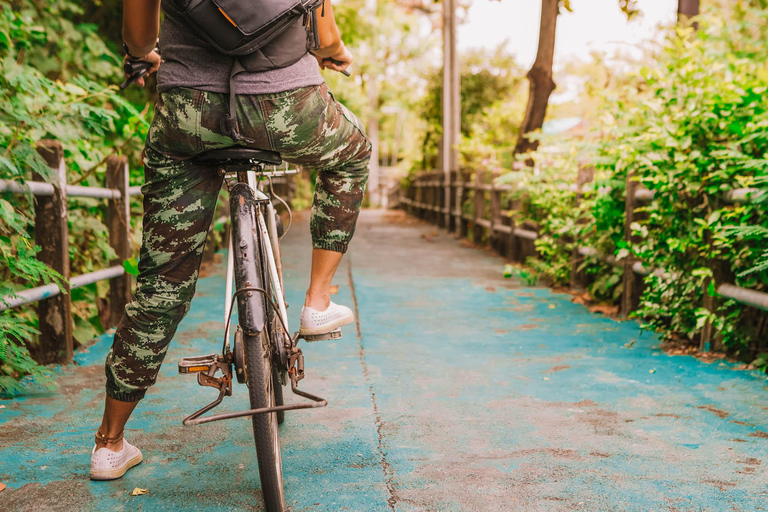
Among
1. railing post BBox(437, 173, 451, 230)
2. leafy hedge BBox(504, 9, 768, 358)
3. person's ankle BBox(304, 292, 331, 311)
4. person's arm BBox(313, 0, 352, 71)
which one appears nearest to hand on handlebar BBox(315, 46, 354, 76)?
person's arm BBox(313, 0, 352, 71)

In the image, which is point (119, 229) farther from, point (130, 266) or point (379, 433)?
point (379, 433)

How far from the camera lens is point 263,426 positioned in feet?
7.04

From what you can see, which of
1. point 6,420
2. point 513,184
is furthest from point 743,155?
point 513,184

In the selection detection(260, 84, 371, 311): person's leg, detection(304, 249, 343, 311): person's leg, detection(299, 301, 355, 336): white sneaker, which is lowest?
detection(299, 301, 355, 336): white sneaker

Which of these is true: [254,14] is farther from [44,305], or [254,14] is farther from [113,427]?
[44,305]

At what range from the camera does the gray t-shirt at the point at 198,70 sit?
2178 millimetres

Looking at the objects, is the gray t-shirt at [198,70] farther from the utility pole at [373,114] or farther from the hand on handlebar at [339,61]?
the utility pole at [373,114]

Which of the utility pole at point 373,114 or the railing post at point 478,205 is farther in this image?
the utility pole at point 373,114

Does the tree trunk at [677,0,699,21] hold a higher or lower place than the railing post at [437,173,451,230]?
higher

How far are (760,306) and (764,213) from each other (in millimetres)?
453

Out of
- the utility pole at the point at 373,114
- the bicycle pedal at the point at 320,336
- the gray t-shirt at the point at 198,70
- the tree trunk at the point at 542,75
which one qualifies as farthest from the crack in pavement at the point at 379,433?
the utility pole at the point at 373,114

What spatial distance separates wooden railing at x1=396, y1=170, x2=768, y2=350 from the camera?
418 cm

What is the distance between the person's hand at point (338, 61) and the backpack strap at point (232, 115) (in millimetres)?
565

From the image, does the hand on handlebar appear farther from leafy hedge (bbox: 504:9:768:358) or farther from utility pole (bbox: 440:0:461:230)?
utility pole (bbox: 440:0:461:230)
